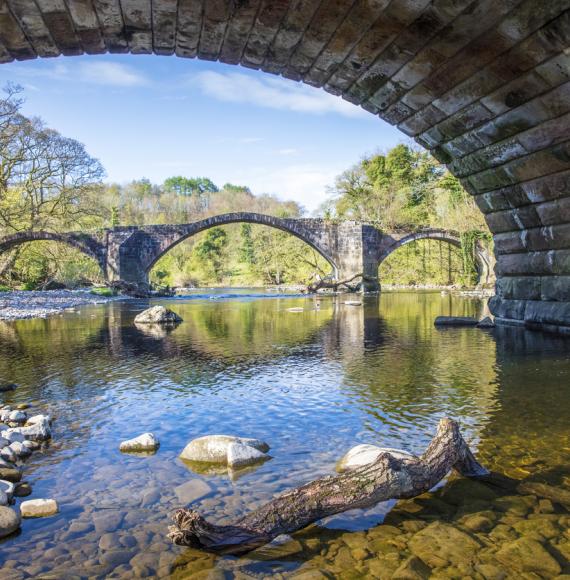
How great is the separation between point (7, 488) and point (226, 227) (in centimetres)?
5006

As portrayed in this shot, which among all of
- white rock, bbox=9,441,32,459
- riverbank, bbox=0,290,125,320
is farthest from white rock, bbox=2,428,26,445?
riverbank, bbox=0,290,125,320

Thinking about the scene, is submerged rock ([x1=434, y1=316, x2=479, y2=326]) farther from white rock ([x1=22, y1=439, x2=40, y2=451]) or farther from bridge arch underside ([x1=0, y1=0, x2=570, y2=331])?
white rock ([x1=22, y1=439, x2=40, y2=451])

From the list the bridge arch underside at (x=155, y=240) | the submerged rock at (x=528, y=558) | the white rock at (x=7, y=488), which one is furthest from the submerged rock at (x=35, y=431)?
the bridge arch underside at (x=155, y=240)

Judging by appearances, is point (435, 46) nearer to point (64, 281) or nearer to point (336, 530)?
point (336, 530)

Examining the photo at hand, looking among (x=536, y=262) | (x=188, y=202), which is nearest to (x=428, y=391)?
(x=536, y=262)

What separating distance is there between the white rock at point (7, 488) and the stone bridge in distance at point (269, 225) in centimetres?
2832

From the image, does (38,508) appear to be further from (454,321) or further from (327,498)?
(454,321)

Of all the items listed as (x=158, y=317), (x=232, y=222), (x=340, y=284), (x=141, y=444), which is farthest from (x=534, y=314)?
(x=232, y=222)

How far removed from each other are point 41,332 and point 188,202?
7554cm

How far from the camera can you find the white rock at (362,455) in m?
3.12

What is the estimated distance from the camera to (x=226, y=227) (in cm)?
5222

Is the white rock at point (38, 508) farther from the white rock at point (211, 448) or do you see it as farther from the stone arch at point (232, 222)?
the stone arch at point (232, 222)

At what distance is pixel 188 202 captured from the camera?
278ft

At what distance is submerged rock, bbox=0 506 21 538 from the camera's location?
2.46 m
